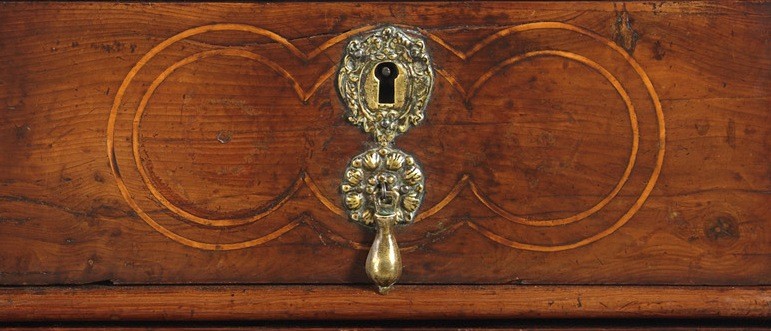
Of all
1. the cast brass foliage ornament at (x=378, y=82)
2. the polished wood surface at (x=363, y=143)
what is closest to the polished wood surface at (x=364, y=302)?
the polished wood surface at (x=363, y=143)

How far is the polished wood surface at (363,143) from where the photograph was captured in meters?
0.85

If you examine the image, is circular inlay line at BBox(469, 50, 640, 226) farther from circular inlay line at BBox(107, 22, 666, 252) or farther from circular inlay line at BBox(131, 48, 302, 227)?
circular inlay line at BBox(131, 48, 302, 227)

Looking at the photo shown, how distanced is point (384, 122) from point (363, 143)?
27 mm

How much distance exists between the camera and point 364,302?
0.87 m

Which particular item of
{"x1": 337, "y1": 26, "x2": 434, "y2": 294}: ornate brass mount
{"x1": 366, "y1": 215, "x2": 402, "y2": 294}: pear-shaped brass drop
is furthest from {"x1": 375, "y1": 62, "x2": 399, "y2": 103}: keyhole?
{"x1": 366, "y1": 215, "x2": 402, "y2": 294}: pear-shaped brass drop

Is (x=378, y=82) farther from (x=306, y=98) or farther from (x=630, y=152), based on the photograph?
(x=630, y=152)

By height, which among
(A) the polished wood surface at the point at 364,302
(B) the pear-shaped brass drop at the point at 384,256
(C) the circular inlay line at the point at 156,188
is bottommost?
(A) the polished wood surface at the point at 364,302

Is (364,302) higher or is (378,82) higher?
(378,82)

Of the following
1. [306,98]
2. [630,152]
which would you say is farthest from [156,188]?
[630,152]

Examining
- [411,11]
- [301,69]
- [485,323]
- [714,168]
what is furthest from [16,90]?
[714,168]

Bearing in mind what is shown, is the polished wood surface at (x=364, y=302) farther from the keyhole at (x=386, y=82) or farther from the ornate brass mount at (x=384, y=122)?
the keyhole at (x=386, y=82)

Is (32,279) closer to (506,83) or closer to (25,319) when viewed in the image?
(25,319)

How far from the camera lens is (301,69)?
85 cm

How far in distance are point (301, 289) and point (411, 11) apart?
26 cm
